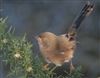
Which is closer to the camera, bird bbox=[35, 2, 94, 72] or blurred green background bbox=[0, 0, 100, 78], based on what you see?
bird bbox=[35, 2, 94, 72]

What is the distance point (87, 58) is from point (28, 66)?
3.08ft

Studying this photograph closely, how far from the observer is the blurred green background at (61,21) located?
153cm

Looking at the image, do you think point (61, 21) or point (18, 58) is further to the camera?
point (61, 21)

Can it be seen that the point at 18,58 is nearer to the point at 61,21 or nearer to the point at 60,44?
the point at 60,44

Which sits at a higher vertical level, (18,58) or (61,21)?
(61,21)

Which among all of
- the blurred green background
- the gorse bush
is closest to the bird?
the gorse bush

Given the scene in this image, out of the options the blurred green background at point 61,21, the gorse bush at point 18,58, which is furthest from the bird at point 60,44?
the blurred green background at point 61,21

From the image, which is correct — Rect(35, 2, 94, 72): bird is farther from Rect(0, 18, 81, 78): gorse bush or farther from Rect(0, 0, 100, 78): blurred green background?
Rect(0, 0, 100, 78): blurred green background

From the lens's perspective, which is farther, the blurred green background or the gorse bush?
the blurred green background

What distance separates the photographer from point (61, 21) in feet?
5.19

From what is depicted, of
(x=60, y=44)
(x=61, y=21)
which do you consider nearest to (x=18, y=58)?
(x=60, y=44)

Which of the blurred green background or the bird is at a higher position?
the blurred green background

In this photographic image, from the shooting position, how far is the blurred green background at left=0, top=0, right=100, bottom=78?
153 centimetres

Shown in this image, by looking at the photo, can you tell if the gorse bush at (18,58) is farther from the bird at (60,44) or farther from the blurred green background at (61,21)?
the blurred green background at (61,21)
